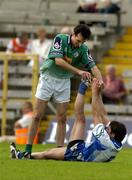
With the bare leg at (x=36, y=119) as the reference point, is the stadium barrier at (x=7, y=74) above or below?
below

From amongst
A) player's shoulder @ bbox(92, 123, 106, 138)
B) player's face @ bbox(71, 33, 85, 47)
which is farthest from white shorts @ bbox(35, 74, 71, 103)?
player's shoulder @ bbox(92, 123, 106, 138)

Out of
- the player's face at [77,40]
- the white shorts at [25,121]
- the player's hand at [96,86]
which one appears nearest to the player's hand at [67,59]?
the player's face at [77,40]

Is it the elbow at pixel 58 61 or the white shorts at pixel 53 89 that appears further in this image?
the white shorts at pixel 53 89

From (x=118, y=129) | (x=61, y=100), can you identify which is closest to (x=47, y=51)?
(x=61, y=100)

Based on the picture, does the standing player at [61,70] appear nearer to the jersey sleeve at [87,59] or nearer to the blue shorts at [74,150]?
the jersey sleeve at [87,59]

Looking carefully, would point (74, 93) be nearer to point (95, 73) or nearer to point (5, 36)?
point (5, 36)

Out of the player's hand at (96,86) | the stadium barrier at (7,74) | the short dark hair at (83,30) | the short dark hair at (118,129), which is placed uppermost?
the short dark hair at (83,30)

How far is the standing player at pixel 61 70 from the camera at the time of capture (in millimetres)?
15391

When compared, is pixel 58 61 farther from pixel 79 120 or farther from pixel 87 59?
pixel 79 120

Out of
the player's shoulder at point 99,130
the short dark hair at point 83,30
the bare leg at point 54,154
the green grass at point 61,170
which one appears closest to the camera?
the green grass at point 61,170

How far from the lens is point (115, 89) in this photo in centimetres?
2397

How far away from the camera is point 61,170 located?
43.6ft

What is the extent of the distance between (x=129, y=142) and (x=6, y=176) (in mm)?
9437

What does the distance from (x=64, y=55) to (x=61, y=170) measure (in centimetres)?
285
